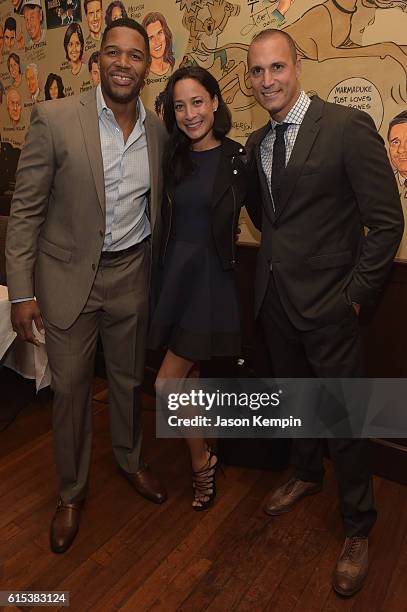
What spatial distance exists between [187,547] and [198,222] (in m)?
1.39

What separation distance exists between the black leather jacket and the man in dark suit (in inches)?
3.3

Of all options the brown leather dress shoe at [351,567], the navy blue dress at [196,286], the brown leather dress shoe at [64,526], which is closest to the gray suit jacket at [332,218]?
the navy blue dress at [196,286]

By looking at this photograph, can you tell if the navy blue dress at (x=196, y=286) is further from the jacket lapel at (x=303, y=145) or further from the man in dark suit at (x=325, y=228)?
the jacket lapel at (x=303, y=145)

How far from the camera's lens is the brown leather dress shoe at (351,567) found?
1.81 m

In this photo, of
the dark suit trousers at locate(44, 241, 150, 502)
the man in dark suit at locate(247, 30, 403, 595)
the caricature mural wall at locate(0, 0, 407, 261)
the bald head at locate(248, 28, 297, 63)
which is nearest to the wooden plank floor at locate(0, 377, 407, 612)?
the man in dark suit at locate(247, 30, 403, 595)

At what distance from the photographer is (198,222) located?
187 centimetres

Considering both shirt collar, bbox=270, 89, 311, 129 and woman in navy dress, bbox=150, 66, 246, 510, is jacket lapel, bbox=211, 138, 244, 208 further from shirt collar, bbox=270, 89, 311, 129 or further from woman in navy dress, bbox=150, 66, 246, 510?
shirt collar, bbox=270, 89, 311, 129

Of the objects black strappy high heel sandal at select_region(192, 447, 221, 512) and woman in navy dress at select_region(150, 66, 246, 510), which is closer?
woman in navy dress at select_region(150, 66, 246, 510)

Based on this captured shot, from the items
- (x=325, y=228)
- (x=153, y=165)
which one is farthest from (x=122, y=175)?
(x=325, y=228)

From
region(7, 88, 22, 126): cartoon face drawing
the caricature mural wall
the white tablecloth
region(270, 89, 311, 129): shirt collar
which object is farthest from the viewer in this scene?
region(7, 88, 22, 126): cartoon face drawing

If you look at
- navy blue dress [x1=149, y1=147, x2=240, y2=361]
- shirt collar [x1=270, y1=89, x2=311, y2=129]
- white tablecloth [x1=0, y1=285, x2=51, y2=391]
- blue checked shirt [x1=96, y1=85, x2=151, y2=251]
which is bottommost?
white tablecloth [x1=0, y1=285, x2=51, y2=391]

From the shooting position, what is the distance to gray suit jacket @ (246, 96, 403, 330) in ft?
5.32

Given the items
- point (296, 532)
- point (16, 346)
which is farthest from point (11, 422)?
Answer: point (296, 532)

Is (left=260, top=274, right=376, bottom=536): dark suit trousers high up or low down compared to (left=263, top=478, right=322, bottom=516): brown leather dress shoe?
up
